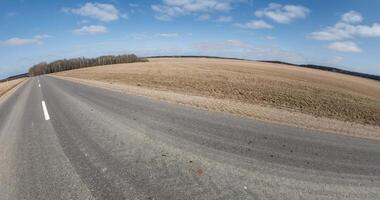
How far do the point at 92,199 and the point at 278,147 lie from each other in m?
4.59

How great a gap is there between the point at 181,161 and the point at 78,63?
14303cm

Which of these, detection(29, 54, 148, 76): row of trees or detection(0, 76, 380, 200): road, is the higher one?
detection(29, 54, 148, 76): row of trees

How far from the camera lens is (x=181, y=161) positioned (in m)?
5.90

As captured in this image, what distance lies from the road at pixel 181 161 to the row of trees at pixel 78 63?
384 feet

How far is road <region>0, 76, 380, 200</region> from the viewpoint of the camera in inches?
188

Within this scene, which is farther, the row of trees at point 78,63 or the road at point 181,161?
the row of trees at point 78,63

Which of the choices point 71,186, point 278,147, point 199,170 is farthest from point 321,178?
point 71,186

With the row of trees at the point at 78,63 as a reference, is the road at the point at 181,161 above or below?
below

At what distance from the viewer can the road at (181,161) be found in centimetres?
478

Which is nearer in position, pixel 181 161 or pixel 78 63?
pixel 181 161

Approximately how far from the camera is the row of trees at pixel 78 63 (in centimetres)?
12900

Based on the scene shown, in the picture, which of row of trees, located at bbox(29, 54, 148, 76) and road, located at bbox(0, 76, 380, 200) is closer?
road, located at bbox(0, 76, 380, 200)

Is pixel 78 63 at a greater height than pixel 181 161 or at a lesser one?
greater

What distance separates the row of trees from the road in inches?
4606
